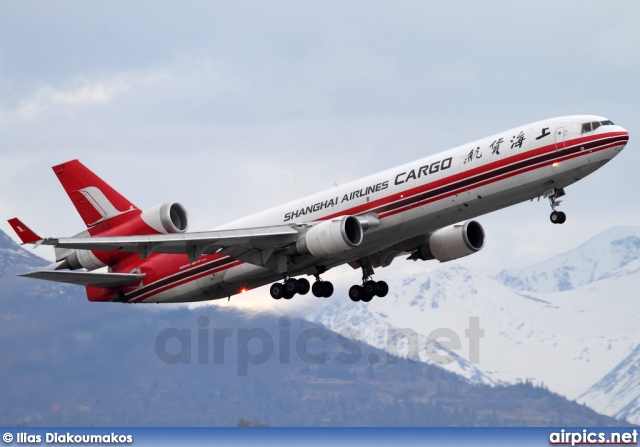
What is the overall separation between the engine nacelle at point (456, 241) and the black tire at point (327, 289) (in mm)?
5472

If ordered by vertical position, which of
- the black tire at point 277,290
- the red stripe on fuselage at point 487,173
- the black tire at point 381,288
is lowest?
Result: the black tire at point 277,290

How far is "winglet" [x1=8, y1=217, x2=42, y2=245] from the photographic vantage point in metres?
46.9

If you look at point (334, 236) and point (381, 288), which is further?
point (381, 288)

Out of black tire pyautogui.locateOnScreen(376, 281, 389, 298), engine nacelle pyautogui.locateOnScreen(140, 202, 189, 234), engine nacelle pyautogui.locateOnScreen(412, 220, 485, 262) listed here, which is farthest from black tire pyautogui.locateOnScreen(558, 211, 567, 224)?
engine nacelle pyautogui.locateOnScreen(140, 202, 189, 234)

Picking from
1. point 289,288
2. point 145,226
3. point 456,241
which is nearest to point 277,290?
point 289,288

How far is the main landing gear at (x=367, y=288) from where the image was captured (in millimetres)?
58656

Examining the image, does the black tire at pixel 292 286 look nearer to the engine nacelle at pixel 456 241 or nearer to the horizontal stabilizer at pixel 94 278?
the engine nacelle at pixel 456 241

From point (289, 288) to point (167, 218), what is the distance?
7.10m

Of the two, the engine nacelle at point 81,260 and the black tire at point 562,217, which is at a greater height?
the engine nacelle at point 81,260

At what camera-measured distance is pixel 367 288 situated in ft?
193

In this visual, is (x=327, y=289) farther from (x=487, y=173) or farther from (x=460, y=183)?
(x=487, y=173)

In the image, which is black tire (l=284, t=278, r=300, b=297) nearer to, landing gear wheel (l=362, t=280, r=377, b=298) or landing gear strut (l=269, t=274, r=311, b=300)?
landing gear strut (l=269, t=274, r=311, b=300)

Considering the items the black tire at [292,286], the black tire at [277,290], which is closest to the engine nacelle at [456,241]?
the black tire at [292,286]

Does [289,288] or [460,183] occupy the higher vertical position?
[460,183]
